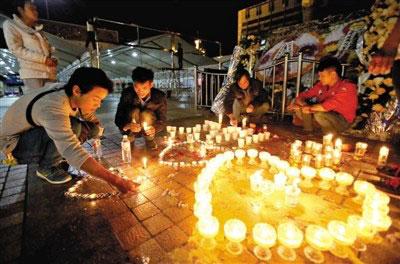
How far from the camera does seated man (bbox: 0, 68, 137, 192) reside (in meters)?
2.28

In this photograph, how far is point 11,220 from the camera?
2.25 m

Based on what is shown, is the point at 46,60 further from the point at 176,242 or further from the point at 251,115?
the point at 251,115

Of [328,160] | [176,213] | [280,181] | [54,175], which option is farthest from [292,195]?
[54,175]

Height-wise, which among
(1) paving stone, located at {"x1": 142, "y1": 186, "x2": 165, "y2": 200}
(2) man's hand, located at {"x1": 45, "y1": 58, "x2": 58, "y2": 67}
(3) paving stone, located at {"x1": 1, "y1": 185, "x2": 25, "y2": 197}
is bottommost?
(1) paving stone, located at {"x1": 142, "y1": 186, "x2": 165, "y2": 200}

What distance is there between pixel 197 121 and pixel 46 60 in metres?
4.23

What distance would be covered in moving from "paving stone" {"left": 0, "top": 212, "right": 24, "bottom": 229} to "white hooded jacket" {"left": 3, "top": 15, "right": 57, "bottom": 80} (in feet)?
8.13

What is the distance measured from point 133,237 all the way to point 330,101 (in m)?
4.21

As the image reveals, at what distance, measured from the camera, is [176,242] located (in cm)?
193

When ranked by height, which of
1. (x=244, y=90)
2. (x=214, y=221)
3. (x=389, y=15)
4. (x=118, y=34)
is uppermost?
(x=118, y=34)

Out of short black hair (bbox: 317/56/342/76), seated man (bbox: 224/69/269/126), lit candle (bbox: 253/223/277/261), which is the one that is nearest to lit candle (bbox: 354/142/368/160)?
short black hair (bbox: 317/56/342/76)

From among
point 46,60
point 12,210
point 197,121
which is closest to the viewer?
point 12,210

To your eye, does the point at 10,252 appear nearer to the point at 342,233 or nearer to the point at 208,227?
the point at 208,227

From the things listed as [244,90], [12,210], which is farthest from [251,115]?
[12,210]

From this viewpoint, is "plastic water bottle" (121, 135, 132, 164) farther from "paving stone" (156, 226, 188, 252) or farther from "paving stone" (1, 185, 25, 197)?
"paving stone" (156, 226, 188, 252)
